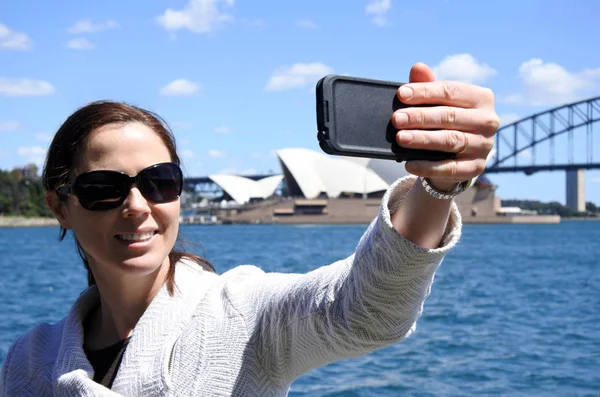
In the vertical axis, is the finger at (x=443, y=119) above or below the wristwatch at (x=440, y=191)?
above

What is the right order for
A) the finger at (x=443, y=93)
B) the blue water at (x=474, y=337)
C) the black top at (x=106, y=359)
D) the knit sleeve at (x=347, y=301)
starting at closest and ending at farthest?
the finger at (x=443, y=93)
the knit sleeve at (x=347, y=301)
the black top at (x=106, y=359)
the blue water at (x=474, y=337)

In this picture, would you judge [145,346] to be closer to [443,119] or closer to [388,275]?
[388,275]

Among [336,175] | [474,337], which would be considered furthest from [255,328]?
[336,175]

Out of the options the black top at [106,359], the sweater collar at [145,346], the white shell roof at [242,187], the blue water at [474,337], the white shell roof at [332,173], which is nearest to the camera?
the sweater collar at [145,346]

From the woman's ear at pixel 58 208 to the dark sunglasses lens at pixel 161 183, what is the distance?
23 cm

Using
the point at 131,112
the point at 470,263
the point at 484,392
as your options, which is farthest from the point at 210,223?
the point at 131,112

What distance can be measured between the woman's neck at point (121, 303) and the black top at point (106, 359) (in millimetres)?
20

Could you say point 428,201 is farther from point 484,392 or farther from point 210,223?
point 210,223

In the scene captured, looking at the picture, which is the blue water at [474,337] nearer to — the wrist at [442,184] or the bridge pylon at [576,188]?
the wrist at [442,184]

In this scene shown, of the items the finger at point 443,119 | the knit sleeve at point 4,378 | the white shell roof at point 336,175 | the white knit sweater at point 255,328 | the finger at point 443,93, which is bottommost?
the knit sleeve at point 4,378

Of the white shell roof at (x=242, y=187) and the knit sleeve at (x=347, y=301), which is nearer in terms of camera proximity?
the knit sleeve at (x=347, y=301)

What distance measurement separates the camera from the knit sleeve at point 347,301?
892 millimetres

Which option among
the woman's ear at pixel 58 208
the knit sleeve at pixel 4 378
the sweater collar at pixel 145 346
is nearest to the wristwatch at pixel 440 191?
the sweater collar at pixel 145 346

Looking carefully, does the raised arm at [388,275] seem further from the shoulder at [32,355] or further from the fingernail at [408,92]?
the shoulder at [32,355]
